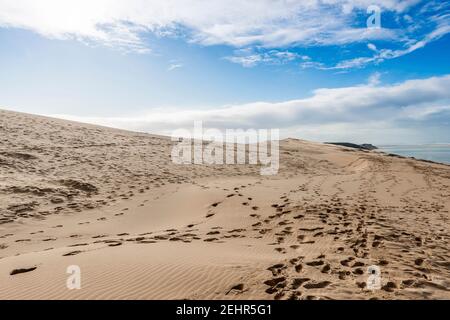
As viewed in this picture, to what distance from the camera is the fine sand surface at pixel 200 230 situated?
5.56 m

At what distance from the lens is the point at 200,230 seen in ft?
32.4

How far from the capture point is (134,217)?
12.0m

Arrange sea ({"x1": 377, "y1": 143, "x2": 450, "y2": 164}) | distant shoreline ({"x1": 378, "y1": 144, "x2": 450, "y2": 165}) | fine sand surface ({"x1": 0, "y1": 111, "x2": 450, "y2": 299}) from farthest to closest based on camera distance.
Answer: sea ({"x1": 377, "y1": 143, "x2": 450, "y2": 164}) < distant shoreline ({"x1": 378, "y1": 144, "x2": 450, "y2": 165}) < fine sand surface ({"x1": 0, "y1": 111, "x2": 450, "y2": 299})

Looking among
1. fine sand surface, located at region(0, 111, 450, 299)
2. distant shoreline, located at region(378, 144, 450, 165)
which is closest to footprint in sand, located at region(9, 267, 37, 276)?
fine sand surface, located at region(0, 111, 450, 299)

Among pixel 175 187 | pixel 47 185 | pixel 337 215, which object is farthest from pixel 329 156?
pixel 47 185

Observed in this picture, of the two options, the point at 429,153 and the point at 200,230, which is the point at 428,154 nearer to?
the point at 429,153

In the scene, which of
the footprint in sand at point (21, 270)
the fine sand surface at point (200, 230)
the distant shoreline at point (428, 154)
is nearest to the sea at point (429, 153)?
the distant shoreline at point (428, 154)

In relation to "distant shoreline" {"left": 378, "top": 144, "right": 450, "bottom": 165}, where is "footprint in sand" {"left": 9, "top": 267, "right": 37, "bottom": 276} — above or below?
below

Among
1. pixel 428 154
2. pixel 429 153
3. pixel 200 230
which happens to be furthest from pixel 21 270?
pixel 429 153

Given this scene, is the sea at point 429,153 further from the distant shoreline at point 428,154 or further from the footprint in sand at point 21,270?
the footprint in sand at point 21,270

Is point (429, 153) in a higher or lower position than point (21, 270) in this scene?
higher

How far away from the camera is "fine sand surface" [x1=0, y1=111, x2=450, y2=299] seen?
5.56 m

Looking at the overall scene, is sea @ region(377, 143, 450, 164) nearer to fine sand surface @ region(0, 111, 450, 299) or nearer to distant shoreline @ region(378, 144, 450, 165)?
distant shoreline @ region(378, 144, 450, 165)
